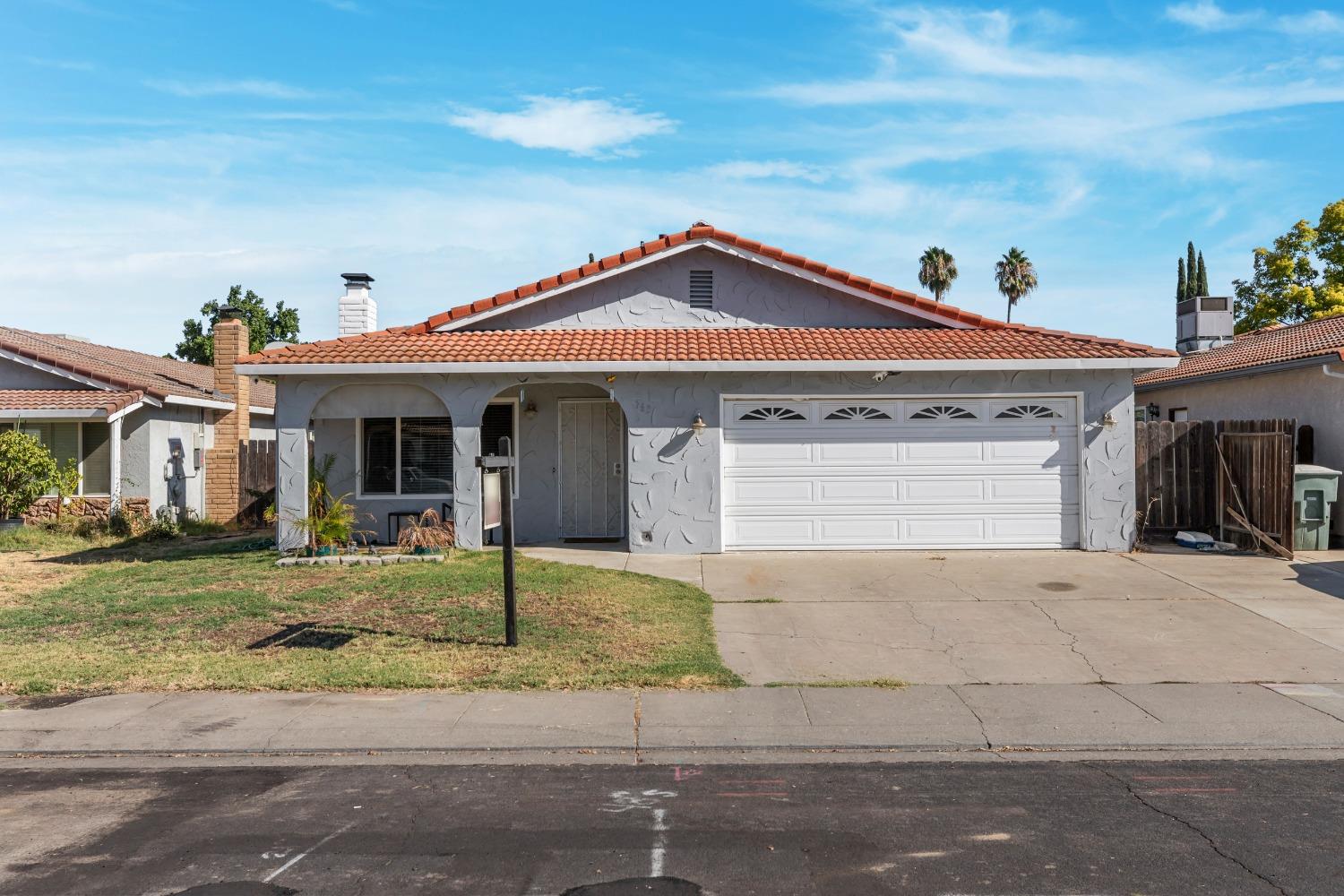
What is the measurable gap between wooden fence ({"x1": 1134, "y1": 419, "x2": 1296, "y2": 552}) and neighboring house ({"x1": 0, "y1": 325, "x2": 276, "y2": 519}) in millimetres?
17075

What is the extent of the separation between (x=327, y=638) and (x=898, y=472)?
8.36 metres

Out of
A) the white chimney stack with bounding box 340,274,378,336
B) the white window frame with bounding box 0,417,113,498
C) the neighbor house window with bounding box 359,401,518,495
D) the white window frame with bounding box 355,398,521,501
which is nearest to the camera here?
the white window frame with bounding box 355,398,521,501

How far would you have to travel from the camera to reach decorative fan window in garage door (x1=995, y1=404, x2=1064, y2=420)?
1475cm

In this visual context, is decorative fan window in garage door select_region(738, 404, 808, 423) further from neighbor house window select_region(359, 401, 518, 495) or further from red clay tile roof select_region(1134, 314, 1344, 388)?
red clay tile roof select_region(1134, 314, 1344, 388)

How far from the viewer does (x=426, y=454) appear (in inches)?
628

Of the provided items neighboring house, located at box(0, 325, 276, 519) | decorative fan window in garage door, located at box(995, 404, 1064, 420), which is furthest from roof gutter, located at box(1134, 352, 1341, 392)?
neighboring house, located at box(0, 325, 276, 519)

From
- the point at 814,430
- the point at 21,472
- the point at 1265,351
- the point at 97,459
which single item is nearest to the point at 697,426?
the point at 814,430

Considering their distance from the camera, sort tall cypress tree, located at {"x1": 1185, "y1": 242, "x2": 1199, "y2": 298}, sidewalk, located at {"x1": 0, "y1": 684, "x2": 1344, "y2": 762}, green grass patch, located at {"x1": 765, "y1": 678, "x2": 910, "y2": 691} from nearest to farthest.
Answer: sidewalk, located at {"x1": 0, "y1": 684, "x2": 1344, "y2": 762}, green grass patch, located at {"x1": 765, "y1": 678, "x2": 910, "y2": 691}, tall cypress tree, located at {"x1": 1185, "y1": 242, "x2": 1199, "y2": 298}

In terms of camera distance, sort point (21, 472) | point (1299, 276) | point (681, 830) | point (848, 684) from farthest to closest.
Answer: point (1299, 276), point (21, 472), point (848, 684), point (681, 830)

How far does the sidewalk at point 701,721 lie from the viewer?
6891mm

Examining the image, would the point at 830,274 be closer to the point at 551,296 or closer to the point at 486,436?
the point at 551,296

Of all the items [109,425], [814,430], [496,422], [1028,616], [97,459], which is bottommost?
[1028,616]

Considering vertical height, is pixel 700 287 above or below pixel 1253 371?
above

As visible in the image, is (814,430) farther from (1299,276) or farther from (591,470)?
(1299,276)
